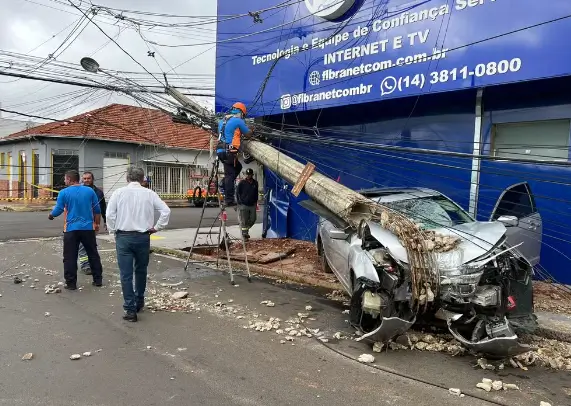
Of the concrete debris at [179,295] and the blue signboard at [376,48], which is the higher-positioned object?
the blue signboard at [376,48]

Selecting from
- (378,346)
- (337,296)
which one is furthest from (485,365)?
(337,296)

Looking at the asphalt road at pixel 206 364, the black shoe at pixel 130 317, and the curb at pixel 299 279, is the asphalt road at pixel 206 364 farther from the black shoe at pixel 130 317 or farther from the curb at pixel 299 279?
the curb at pixel 299 279

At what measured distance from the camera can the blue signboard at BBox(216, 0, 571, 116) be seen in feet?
22.9

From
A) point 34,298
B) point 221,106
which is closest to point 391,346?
point 34,298

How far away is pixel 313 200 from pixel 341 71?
3.85m

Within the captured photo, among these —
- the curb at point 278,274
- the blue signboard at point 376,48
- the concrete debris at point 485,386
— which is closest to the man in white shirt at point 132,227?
the curb at point 278,274

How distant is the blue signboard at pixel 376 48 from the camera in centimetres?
697

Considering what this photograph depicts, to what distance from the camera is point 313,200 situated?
711 centimetres

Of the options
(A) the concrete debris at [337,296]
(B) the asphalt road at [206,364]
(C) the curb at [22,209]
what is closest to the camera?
(B) the asphalt road at [206,364]

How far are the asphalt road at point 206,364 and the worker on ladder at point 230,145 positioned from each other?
2.80m

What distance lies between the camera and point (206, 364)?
4.27 m

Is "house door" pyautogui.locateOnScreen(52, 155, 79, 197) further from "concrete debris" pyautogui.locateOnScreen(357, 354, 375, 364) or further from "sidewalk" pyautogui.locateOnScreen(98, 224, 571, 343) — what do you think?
"concrete debris" pyautogui.locateOnScreen(357, 354, 375, 364)

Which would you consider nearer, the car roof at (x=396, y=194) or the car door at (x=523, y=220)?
the car door at (x=523, y=220)

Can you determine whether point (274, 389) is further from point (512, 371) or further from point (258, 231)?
point (258, 231)
